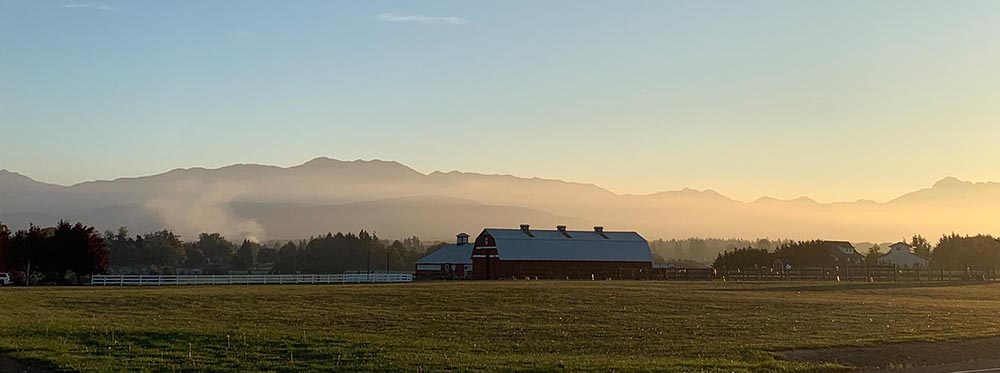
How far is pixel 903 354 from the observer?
82.9ft

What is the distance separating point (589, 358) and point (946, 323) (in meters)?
16.9

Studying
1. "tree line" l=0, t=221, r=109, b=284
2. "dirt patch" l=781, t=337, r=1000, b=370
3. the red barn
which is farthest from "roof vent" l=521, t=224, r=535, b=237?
"dirt patch" l=781, t=337, r=1000, b=370

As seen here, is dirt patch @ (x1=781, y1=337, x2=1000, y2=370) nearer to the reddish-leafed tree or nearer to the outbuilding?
the reddish-leafed tree

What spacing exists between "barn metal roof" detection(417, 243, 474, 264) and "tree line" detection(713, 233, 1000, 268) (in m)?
32.8

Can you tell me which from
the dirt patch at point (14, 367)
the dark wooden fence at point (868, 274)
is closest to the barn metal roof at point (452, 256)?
the dark wooden fence at point (868, 274)

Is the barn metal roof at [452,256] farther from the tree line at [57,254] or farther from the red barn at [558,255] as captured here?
the tree line at [57,254]

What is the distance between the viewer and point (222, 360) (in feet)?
72.5

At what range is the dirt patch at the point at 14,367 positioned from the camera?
832 inches

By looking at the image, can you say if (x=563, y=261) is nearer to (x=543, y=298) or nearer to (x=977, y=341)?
(x=543, y=298)

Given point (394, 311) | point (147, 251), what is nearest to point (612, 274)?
point (394, 311)

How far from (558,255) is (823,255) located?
1647 inches

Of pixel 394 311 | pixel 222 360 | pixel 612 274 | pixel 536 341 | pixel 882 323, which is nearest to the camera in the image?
pixel 222 360

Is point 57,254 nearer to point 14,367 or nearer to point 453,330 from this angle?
point 453,330

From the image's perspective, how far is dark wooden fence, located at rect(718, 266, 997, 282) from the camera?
8862 centimetres
